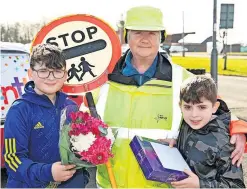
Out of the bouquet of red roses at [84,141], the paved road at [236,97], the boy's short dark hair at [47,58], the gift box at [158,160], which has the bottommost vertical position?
the paved road at [236,97]

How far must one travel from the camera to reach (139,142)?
2.30 metres

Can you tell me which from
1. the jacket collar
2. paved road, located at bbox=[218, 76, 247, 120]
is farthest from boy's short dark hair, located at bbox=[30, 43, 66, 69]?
paved road, located at bbox=[218, 76, 247, 120]

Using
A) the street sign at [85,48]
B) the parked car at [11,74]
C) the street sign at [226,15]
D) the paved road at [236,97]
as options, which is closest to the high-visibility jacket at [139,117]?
the street sign at [85,48]

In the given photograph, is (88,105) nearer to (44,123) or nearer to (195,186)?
(44,123)

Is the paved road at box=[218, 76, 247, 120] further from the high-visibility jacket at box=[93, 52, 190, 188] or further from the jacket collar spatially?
the high-visibility jacket at box=[93, 52, 190, 188]

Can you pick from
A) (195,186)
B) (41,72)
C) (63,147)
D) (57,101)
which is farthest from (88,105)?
(195,186)

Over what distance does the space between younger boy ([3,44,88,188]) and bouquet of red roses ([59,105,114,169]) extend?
0.78 ft

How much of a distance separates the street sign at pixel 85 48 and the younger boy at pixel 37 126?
0.40m

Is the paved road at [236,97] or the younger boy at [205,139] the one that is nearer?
the younger boy at [205,139]

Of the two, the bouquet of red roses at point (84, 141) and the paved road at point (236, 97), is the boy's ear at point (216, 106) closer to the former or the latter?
the bouquet of red roses at point (84, 141)

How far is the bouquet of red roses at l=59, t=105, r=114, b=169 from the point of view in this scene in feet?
6.95

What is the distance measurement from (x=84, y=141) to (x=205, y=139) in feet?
2.08

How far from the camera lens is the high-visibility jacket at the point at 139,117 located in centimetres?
251

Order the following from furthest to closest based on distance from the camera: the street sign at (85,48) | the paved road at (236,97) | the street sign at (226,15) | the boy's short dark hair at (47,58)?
the street sign at (226,15) → the paved road at (236,97) → the street sign at (85,48) → the boy's short dark hair at (47,58)
